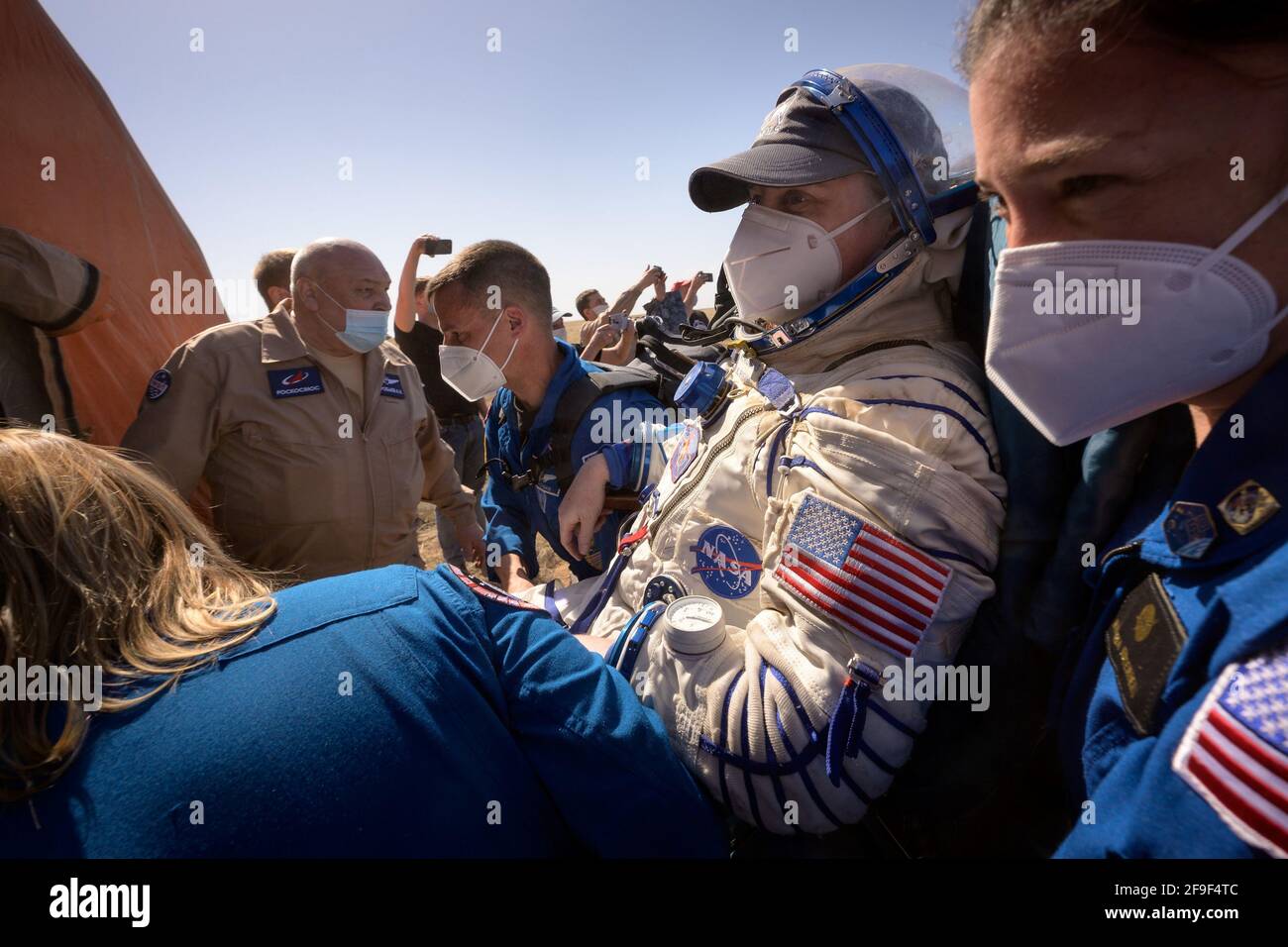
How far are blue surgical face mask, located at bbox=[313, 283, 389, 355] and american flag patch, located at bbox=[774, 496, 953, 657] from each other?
285cm

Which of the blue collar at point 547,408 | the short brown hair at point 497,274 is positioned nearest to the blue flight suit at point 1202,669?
the blue collar at point 547,408

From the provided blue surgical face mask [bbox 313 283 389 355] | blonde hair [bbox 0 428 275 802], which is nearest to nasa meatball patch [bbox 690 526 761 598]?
blonde hair [bbox 0 428 275 802]

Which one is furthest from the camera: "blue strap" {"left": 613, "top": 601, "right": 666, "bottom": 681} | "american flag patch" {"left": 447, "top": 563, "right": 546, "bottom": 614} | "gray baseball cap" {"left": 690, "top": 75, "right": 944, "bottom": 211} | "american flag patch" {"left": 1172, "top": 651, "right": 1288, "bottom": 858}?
"gray baseball cap" {"left": 690, "top": 75, "right": 944, "bottom": 211}

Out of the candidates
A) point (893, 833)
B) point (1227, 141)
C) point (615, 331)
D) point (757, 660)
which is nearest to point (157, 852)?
point (757, 660)

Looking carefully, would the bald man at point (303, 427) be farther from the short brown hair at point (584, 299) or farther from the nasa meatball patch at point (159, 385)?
the short brown hair at point (584, 299)

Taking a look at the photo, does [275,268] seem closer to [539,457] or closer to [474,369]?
[474,369]

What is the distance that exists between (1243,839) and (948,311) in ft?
4.91

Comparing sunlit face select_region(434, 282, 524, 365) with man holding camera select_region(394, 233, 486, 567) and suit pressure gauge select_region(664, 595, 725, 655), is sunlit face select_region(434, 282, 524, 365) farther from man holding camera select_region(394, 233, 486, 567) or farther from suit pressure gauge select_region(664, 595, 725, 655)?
suit pressure gauge select_region(664, 595, 725, 655)

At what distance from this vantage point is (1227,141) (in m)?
0.84

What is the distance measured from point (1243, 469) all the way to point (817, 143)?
1362 mm

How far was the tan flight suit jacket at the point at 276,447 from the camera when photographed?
9.45 ft

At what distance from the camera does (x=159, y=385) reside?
289 centimetres

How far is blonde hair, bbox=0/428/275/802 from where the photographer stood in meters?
0.89

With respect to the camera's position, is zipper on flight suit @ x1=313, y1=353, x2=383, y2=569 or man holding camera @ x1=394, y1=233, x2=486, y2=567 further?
man holding camera @ x1=394, y1=233, x2=486, y2=567
